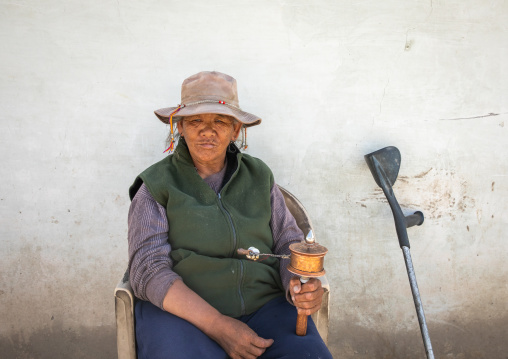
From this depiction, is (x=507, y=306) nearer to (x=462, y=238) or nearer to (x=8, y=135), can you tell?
(x=462, y=238)

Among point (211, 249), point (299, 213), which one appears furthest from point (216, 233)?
point (299, 213)

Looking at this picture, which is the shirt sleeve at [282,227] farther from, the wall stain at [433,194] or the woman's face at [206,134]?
the wall stain at [433,194]

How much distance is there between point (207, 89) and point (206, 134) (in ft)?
0.64

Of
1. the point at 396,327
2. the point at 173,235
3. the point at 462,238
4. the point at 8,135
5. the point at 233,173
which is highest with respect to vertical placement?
the point at 8,135

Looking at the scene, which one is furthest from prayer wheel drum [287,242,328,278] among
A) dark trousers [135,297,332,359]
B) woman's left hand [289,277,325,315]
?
dark trousers [135,297,332,359]

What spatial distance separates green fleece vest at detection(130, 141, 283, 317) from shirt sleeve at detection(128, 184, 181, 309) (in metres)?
0.04

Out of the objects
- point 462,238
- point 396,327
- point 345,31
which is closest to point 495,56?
point 345,31

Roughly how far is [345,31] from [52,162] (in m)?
1.85

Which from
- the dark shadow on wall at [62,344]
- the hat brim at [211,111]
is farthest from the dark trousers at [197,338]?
the dark shadow on wall at [62,344]

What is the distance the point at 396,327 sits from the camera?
2.81 metres

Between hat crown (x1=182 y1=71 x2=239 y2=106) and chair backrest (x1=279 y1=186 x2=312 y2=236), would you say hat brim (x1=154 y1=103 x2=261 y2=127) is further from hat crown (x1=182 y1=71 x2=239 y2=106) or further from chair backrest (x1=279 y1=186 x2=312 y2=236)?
chair backrest (x1=279 y1=186 x2=312 y2=236)

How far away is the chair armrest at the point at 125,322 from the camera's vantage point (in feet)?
5.76

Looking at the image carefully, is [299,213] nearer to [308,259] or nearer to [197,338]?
[308,259]

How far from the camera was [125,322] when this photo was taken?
1756 millimetres
